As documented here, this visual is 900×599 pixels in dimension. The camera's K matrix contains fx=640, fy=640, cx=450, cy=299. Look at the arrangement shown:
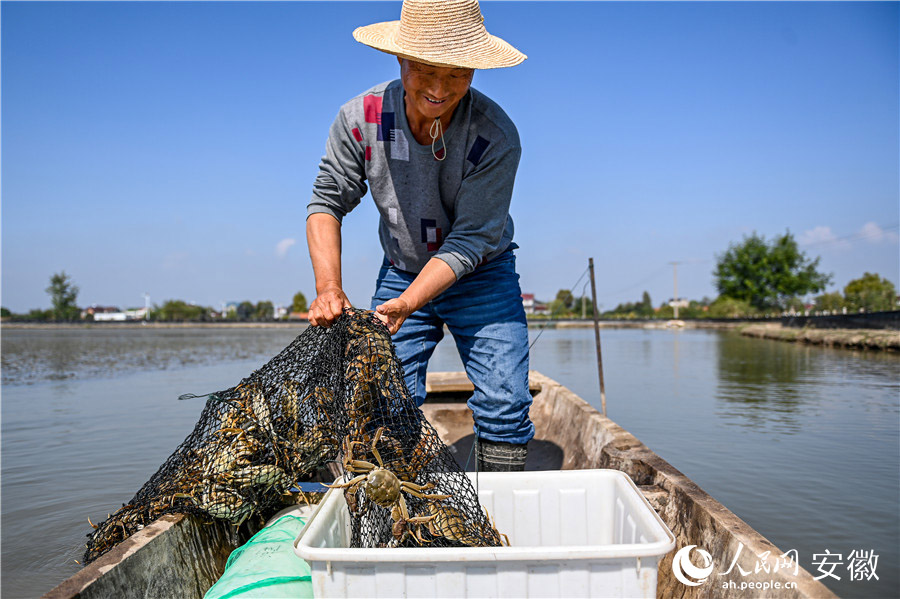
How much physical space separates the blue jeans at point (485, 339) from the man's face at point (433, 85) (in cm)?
73

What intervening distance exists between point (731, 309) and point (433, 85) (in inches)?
2167

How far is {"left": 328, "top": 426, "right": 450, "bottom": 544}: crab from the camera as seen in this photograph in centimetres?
165

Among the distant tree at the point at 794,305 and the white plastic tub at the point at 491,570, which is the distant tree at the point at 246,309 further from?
the white plastic tub at the point at 491,570

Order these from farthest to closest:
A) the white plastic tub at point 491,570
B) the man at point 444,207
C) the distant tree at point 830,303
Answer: the distant tree at point 830,303, the man at point 444,207, the white plastic tub at point 491,570

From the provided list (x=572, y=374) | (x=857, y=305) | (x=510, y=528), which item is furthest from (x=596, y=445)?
(x=857, y=305)

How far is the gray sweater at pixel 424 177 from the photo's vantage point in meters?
2.49

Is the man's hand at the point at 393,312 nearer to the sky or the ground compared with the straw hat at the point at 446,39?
nearer to the ground

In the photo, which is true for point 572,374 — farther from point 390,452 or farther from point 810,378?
point 390,452

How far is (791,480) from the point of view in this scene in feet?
17.1

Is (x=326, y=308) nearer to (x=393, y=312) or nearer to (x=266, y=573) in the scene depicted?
(x=393, y=312)

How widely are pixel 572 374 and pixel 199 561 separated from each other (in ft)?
39.4

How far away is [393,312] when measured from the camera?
2.18 metres

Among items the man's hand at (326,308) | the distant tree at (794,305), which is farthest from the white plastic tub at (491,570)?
the distant tree at (794,305)

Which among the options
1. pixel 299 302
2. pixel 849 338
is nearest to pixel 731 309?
pixel 849 338
